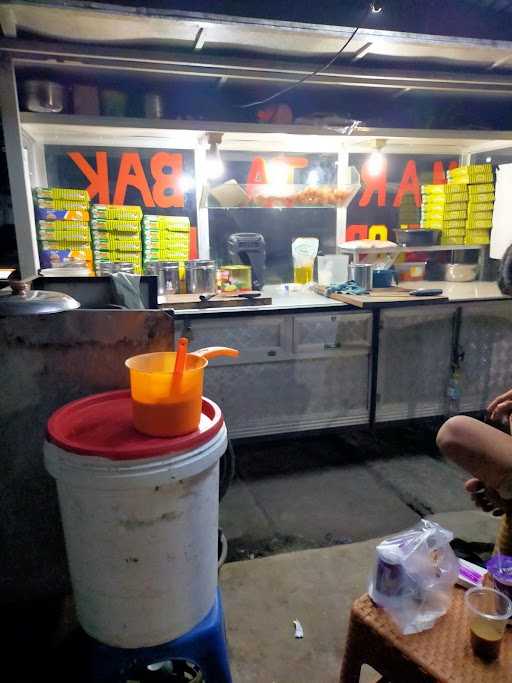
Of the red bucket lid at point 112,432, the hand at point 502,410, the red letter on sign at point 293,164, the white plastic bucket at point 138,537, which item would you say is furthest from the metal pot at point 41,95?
the hand at point 502,410

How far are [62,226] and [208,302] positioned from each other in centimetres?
111

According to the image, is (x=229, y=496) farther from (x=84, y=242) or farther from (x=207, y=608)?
(x=84, y=242)

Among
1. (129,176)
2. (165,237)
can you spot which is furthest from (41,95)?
(165,237)

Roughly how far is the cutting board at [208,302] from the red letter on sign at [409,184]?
1880 mm

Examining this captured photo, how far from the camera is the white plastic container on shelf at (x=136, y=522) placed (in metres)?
1.09

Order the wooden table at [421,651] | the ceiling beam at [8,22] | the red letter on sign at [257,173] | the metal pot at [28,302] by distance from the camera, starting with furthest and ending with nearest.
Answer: the red letter on sign at [257,173]
the ceiling beam at [8,22]
the metal pot at [28,302]
the wooden table at [421,651]

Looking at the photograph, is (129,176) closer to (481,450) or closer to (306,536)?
(306,536)

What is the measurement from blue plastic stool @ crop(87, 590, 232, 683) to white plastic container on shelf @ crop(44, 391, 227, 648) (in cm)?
2

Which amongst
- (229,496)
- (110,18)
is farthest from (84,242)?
(229,496)

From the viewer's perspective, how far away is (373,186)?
13.3 ft

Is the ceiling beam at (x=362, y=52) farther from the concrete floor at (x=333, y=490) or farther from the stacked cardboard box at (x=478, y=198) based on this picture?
the concrete floor at (x=333, y=490)

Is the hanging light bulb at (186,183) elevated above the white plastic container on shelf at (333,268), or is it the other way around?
the hanging light bulb at (186,183)

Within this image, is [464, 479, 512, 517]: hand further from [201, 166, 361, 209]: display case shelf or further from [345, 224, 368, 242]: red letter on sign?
[345, 224, 368, 242]: red letter on sign

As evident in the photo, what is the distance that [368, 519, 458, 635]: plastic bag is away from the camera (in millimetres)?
1194
